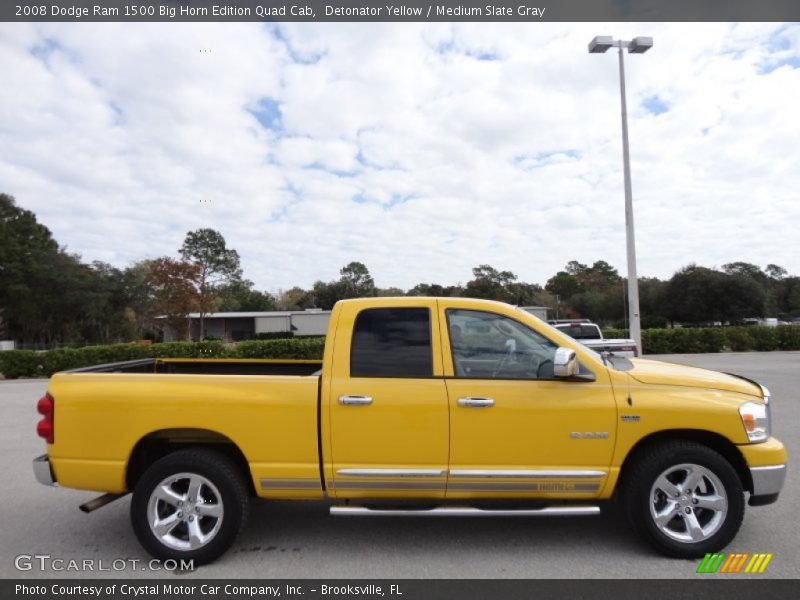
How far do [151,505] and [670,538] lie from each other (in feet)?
12.0

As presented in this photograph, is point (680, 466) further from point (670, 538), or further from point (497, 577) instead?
point (497, 577)

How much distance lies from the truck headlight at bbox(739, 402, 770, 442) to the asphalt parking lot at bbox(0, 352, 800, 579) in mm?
845

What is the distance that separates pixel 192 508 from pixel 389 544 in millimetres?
1480

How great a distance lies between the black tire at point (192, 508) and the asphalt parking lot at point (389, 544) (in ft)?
0.48

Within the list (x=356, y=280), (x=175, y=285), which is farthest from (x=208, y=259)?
(x=356, y=280)

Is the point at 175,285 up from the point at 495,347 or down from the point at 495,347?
up

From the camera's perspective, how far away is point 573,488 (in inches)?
163

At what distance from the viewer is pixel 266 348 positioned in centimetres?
2230

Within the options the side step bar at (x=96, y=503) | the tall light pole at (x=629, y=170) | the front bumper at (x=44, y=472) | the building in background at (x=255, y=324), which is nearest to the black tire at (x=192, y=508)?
the side step bar at (x=96, y=503)

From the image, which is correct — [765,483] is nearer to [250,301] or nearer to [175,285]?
[175,285]

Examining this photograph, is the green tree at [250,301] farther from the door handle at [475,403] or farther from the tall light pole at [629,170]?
the door handle at [475,403]

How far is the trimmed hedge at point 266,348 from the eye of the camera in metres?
20.7

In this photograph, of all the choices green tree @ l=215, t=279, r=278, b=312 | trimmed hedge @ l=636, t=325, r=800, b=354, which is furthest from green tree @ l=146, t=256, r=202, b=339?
trimmed hedge @ l=636, t=325, r=800, b=354

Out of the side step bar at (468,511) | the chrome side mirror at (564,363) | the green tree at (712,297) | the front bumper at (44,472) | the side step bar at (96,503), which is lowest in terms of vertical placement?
the side step bar at (468,511)
